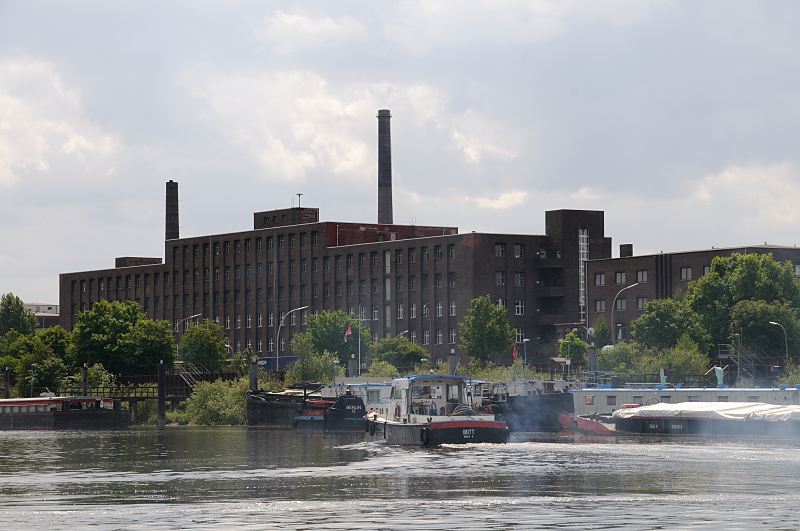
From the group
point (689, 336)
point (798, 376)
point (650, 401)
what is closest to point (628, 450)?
point (650, 401)

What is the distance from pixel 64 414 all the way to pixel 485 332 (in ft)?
165

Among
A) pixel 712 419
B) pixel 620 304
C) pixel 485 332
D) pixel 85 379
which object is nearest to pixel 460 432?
pixel 712 419

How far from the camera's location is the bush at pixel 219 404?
518ft

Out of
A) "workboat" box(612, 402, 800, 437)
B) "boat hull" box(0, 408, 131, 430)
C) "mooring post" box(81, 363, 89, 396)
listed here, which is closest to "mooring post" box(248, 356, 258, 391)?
"boat hull" box(0, 408, 131, 430)

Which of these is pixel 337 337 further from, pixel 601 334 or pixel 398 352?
pixel 601 334

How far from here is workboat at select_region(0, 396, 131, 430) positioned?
155 metres

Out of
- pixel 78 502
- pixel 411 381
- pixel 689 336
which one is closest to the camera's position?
pixel 78 502

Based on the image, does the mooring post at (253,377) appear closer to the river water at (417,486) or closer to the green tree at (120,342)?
the green tree at (120,342)

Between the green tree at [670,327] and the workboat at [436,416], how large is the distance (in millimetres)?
58749

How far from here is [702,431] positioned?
102125 mm

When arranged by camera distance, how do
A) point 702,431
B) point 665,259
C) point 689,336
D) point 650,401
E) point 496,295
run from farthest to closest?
point 496,295
point 665,259
point 689,336
point 650,401
point 702,431

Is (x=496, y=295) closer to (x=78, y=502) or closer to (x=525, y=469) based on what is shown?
(x=525, y=469)

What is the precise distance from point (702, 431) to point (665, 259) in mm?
83434

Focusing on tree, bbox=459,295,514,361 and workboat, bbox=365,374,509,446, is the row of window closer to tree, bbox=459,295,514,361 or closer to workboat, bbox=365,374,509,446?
tree, bbox=459,295,514,361
